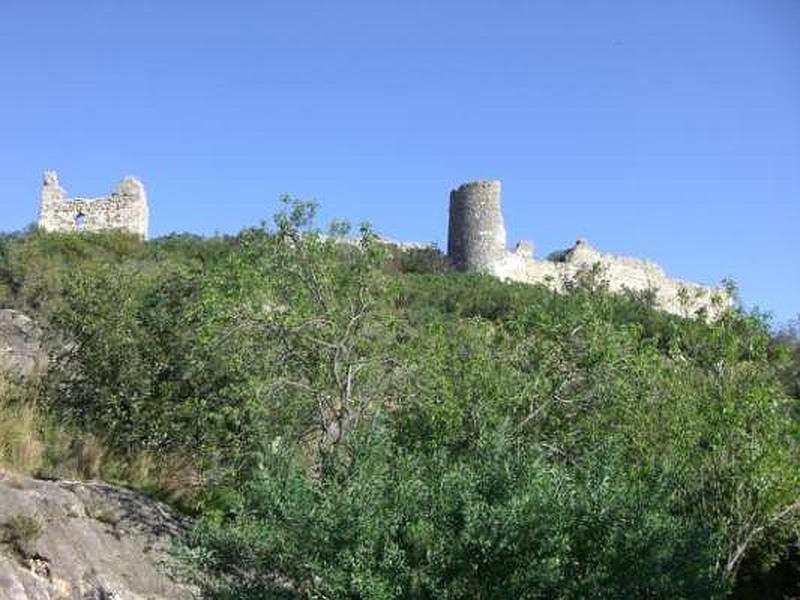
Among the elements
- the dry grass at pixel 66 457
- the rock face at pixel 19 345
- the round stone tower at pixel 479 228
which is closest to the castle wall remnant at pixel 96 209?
the round stone tower at pixel 479 228

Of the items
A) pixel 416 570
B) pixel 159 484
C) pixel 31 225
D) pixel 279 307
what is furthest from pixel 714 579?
pixel 31 225

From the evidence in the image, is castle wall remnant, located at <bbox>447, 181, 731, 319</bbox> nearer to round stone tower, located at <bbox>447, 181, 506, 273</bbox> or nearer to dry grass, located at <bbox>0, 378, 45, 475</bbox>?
round stone tower, located at <bbox>447, 181, 506, 273</bbox>

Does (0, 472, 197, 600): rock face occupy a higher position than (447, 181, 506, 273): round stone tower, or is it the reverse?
(447, 181, 506, 273): round stone tower

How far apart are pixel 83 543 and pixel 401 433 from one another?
10.7 ft

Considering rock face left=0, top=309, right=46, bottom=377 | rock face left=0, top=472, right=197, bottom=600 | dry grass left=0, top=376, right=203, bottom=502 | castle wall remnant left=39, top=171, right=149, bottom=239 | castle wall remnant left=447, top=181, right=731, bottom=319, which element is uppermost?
castle wall remnant left=447, top=181, right=731, bottom=319

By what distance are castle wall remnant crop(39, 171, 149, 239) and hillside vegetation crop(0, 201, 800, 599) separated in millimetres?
21085

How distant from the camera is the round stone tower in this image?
38.2 metres

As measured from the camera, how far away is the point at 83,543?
8164 millimetres

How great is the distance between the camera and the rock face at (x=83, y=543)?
294 inches

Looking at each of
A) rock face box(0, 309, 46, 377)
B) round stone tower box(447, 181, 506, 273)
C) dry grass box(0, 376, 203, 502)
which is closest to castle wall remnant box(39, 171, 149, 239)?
round stone tower box(447, 181, 506, 273)

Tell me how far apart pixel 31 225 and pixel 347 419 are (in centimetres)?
2518

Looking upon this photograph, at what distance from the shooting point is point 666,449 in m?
9.65

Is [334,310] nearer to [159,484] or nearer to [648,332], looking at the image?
[159,484]

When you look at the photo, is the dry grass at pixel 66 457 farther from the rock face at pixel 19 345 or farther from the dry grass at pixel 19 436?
the rock face at pixel 19 345
